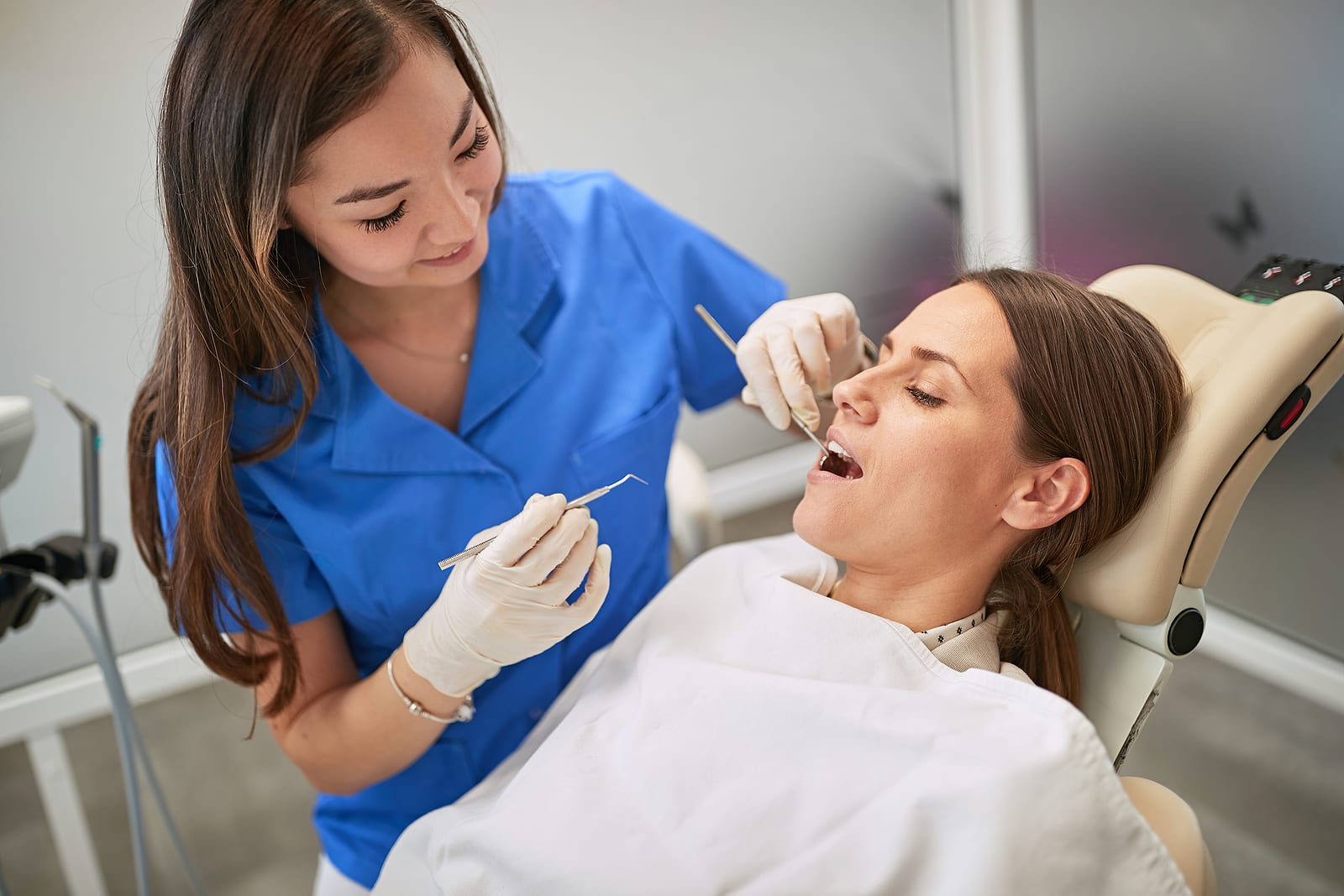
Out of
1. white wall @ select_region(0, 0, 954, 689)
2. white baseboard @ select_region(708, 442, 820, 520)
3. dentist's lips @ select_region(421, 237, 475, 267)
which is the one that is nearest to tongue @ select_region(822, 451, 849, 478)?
dentist's lips @ select_region(421, 237, 475, 267)

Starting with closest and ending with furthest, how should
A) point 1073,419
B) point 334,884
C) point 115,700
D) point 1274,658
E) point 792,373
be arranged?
point 1073,419
point 792,373
point 334,884
point 115,700
point 1274,658

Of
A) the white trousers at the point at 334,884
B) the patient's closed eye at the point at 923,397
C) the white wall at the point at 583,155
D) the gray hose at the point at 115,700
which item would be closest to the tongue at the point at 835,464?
the patient's closed eye at the point at 923,397

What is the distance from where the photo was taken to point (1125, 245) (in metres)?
1.99

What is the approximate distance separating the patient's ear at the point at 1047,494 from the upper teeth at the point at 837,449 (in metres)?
0.18

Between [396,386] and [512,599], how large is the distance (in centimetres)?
37

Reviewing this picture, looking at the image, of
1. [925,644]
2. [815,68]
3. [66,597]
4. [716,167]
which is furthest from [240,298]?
[815,68]

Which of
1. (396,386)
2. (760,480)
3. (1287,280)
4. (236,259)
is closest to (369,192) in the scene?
(236,259)

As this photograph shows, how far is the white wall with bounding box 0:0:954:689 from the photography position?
1.62 meters

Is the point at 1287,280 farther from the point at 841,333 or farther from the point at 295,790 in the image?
the point at 295,790

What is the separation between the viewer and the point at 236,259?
3.31ft

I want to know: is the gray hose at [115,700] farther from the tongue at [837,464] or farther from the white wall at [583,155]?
the tongue at [837,464]

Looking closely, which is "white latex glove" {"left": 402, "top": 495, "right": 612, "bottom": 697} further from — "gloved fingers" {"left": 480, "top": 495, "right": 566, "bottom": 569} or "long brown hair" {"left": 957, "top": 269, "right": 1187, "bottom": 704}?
"long brown hair" {"left": 957, "top": 269, "right": 1187, "bottom": 704}

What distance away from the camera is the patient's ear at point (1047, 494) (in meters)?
1.06

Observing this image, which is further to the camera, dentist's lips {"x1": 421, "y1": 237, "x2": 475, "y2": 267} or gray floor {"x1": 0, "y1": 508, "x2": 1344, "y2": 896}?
gray floor {"x1": 0, "y1": 508, "x2": 1344, "y2": 896}
